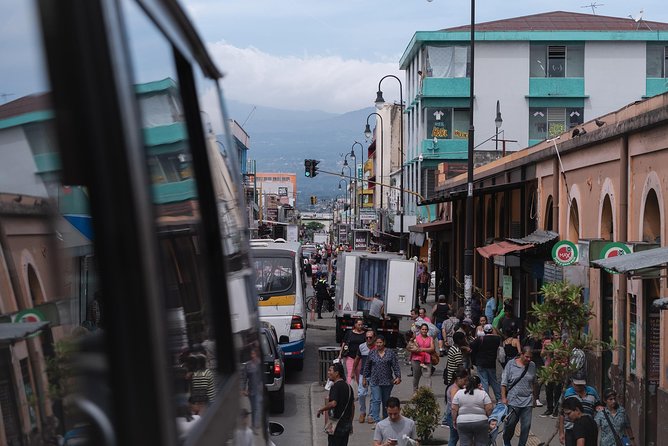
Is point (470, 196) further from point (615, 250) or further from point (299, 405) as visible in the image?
point (615, 250)

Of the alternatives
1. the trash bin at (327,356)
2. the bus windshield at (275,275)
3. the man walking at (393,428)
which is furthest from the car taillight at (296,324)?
the man walking at (393,428)

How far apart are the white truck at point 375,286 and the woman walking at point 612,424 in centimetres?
1682

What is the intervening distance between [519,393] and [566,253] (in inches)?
208

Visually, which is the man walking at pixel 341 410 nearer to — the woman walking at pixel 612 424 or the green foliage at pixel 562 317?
the green foliage at pixel 562 317

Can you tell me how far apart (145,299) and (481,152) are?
49.8 m

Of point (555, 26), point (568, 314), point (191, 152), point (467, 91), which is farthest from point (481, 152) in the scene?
point (191, 152)

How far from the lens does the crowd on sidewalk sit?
12.9m

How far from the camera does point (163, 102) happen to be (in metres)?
2.43

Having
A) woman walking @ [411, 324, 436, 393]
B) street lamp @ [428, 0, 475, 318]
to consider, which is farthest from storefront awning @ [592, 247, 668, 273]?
street lamp @ [428, 0, 475, 318]

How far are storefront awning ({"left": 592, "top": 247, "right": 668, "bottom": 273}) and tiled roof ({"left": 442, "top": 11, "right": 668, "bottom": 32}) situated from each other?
4353cm

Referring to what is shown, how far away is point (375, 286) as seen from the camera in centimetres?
3191

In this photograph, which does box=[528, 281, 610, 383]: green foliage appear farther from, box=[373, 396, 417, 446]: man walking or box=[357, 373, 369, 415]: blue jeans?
box=[357, 373, 369, 415]: blue jeans

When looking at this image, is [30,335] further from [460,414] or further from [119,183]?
[460,414]

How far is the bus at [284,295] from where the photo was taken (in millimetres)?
25328
